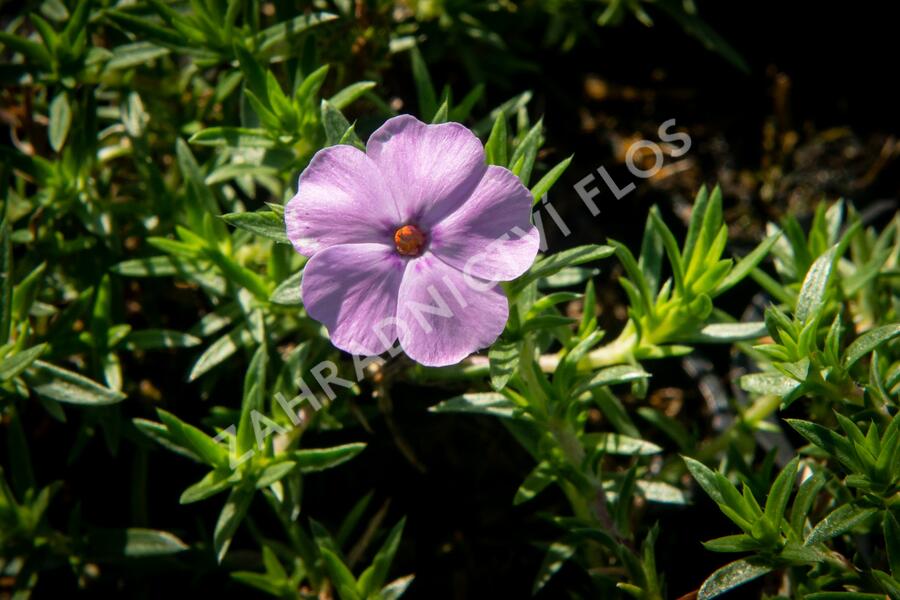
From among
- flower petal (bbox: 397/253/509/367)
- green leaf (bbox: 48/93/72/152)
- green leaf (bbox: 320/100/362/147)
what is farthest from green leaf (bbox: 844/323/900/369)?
green leaf (bbox: 48/93/72/152)

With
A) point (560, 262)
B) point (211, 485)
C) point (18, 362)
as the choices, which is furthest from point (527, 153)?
point (18, 362)

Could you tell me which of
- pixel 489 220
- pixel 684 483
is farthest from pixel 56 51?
pixel 684 483

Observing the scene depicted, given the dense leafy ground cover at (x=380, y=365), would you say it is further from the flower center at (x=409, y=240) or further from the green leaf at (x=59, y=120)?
the flower center at (x=409, y=240)

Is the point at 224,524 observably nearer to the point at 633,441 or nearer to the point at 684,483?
the point at 633,441

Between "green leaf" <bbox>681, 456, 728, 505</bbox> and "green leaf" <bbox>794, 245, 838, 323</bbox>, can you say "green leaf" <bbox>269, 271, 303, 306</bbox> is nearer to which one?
"green leaf" <bbox>681, 456, 728, 505</bbox>

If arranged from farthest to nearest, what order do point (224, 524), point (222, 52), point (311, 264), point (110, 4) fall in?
point (110, 4), point (222, 52), point (224, 524), point (311, 264)
